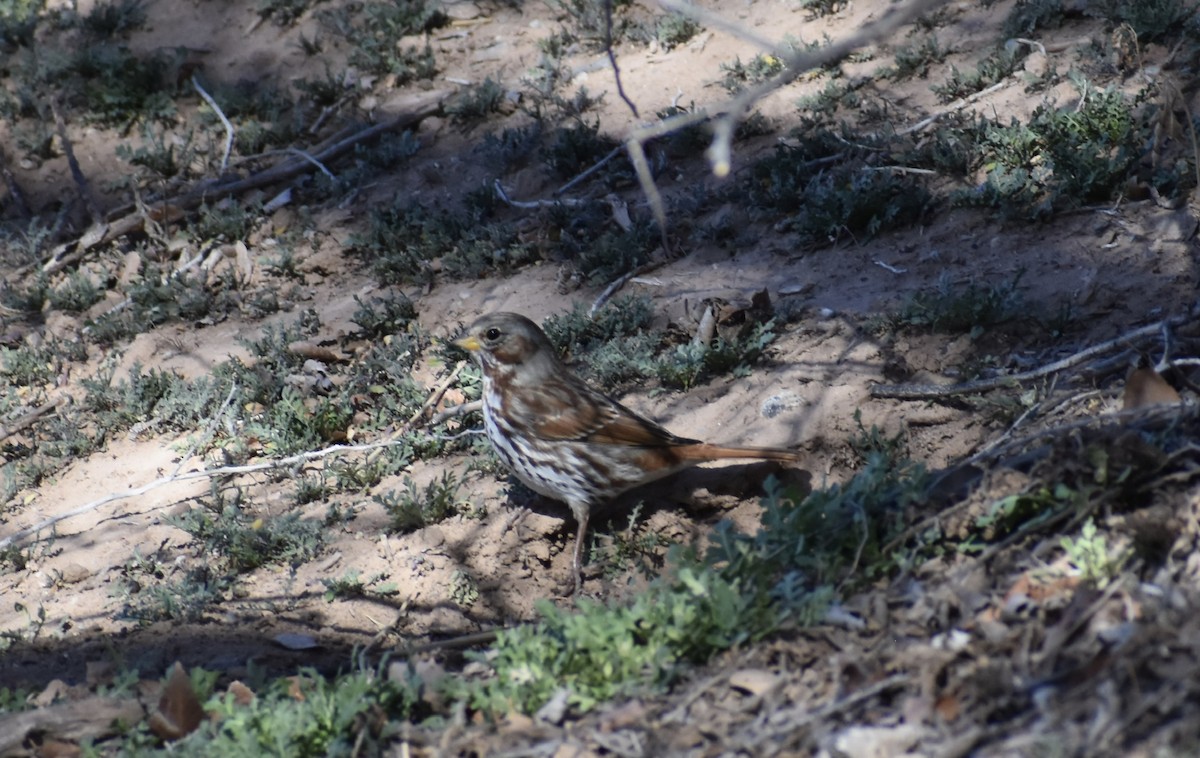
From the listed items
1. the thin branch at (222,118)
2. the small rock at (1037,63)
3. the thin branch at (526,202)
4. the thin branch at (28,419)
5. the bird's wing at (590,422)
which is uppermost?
the thin branch at (222,118)

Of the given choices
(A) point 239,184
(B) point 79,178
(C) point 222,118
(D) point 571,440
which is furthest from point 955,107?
(B) point 79,178

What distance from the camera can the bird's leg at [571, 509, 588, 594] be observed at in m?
5.75

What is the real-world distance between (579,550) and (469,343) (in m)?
1.29

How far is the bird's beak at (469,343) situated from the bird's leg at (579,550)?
3.51 feet

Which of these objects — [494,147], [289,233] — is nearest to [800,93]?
[494,147]

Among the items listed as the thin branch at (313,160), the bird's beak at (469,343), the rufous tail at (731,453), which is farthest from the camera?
the thin branch at (313,160)

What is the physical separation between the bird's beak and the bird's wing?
46cm

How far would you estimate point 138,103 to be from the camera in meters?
9.94

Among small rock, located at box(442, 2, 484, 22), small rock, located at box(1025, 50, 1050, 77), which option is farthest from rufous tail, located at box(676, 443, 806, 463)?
small rock, located at box(442, 2, 484, 22)

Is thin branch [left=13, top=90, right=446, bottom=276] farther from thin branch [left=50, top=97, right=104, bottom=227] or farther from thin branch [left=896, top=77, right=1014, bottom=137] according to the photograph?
thin branch [left=896, top=77, right=1014, bottom=137]

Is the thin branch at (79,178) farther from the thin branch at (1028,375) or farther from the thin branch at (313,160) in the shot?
the thin branch at (1028,375)

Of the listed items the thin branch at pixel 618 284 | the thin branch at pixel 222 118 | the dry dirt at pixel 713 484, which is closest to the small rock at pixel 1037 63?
the dry dirt at pixel 713 484

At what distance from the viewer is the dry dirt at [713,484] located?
357 centimetres

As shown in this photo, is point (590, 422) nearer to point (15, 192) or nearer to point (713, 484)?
point (713, 484)
